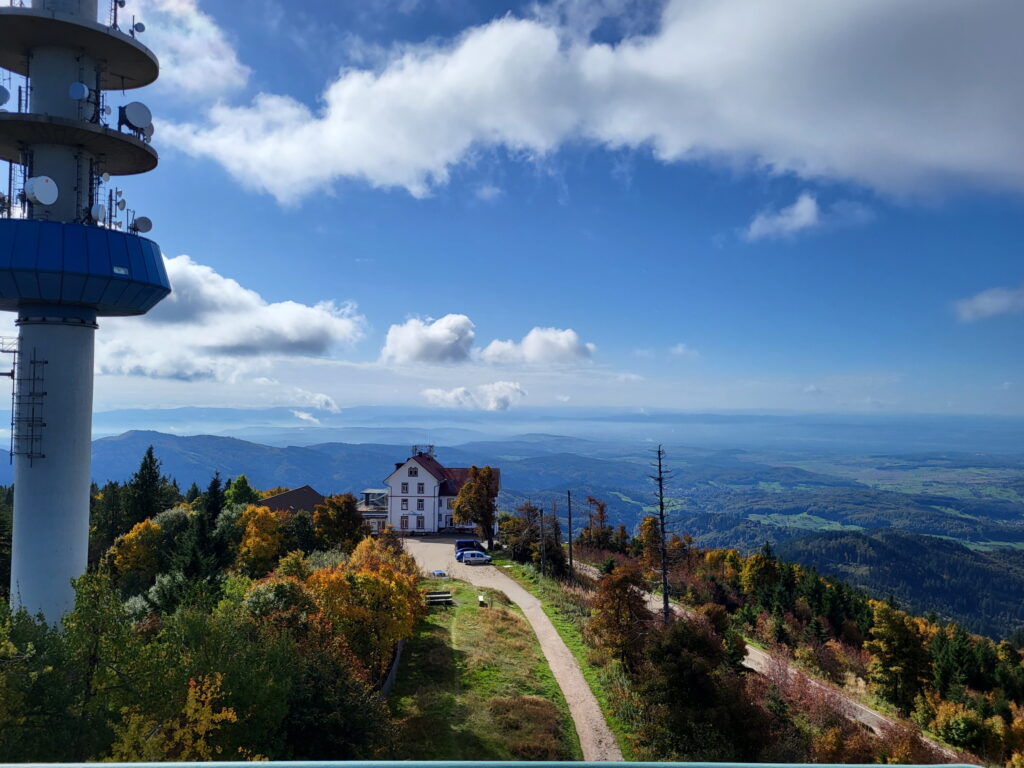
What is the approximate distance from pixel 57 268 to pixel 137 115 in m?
6.77

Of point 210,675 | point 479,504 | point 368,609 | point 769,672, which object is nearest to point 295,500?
point 479,504

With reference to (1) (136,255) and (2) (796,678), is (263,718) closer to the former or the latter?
(1) (136,255)

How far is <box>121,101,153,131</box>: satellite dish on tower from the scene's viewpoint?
22.1 metres

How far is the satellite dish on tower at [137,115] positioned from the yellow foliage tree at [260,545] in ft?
74.7

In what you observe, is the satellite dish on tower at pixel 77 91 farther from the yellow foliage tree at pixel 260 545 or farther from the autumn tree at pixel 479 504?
the autumn tree at pixel 479 504

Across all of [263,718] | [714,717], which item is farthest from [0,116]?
[714,717]

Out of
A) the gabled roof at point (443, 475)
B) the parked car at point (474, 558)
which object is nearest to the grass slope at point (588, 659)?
the parked car at point (474, 558)

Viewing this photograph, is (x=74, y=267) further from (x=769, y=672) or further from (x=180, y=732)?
(x=769, y=672)

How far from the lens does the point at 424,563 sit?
47.9 meters

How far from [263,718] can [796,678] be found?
2243 centimetres

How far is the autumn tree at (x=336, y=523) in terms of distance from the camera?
1523 inches

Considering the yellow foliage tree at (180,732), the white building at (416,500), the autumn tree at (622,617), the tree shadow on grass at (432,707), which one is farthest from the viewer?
the white building at (416,500)

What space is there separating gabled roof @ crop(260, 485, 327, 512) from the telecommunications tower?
118 ft

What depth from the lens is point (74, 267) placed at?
19828 mm
